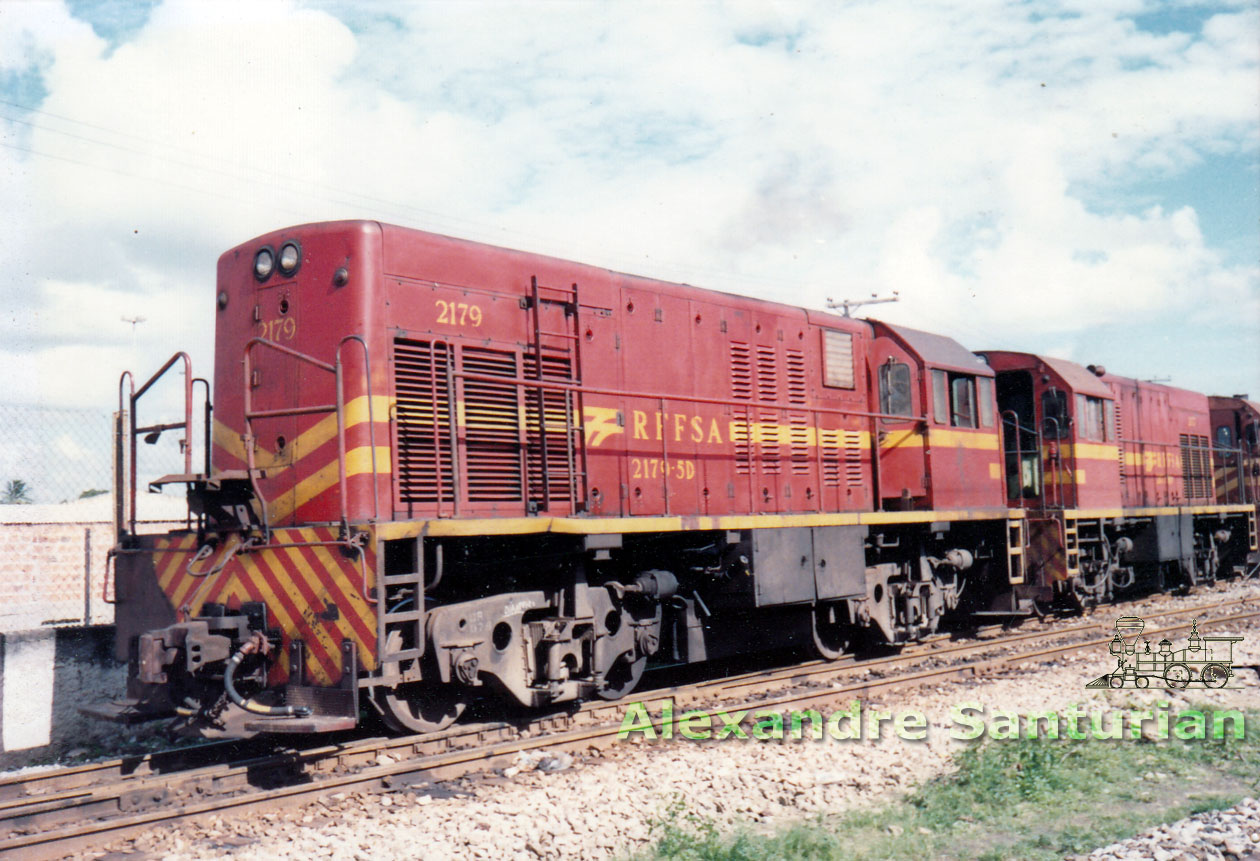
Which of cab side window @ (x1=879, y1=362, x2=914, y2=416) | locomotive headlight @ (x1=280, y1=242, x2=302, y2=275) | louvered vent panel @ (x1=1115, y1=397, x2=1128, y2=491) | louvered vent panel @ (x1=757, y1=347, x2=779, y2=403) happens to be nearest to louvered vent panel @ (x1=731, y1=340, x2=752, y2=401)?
louvered vent panel @ (x1=757, y1=347, x2=779, y2=403)

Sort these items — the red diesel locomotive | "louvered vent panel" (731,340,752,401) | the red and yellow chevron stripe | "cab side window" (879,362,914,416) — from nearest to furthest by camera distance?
the red and yellow chevron stripe → the red diesel locomotive → "louvered vent panel" (731,340,752,401) → "cab side window" (879,362,914,416)

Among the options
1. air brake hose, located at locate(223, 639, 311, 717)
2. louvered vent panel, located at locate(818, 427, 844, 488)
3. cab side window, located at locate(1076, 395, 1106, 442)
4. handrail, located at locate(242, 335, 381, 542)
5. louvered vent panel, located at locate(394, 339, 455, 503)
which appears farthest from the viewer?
cab side window, located at locate(1076, 395, 1106, 442)

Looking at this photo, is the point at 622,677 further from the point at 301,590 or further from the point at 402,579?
the point at 301,590

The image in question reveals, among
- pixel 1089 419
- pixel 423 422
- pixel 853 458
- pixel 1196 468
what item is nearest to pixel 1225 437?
pixel 1196 468

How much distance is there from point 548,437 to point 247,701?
313cm

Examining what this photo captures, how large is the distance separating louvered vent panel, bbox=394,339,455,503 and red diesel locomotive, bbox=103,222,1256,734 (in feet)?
0.07

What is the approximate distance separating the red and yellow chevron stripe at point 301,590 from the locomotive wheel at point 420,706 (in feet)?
2.28

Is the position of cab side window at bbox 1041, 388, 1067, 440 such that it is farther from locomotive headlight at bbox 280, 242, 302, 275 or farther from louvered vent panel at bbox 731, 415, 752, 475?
locomotive headlight at bbox 280, 242, 302, 275

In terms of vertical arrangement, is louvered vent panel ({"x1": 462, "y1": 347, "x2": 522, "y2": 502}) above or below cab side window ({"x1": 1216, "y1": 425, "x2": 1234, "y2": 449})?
below

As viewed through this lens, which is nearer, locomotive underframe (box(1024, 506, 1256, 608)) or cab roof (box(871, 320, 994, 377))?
cab roof (box(871, 320, 994, 377))

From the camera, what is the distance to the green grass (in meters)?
5.46

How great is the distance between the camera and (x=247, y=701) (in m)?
6.62

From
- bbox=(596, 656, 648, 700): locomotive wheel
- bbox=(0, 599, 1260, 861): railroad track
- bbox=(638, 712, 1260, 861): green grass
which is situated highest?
bbox=(596, 656, 648, 700): locomotive wheel

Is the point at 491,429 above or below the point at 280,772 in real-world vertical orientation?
above
